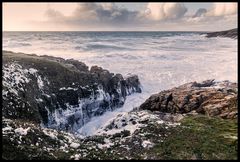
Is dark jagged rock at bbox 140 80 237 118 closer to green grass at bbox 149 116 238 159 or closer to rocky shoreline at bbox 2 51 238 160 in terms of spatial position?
rocky shoreline at bbox 2 51 238 160

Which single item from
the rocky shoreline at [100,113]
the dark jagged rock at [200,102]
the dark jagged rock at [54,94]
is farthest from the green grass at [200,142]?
the dark jagged rock at [54,94]

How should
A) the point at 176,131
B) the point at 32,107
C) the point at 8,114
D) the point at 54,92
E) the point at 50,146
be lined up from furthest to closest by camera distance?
the point at 54,92
the point at 32,107
the point at 8,114
the point at 176,131
the point at 50,146

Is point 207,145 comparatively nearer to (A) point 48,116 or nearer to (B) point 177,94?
(B) point 177,94

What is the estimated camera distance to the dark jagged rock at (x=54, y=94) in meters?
28.7

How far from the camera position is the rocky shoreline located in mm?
20625

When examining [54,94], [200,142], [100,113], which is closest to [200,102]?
[200,142]

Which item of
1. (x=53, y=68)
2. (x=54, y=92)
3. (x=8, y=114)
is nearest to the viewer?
(x=8, y=114)

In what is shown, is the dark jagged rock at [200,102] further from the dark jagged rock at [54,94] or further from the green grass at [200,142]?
the dark jagged rock at [54,94]

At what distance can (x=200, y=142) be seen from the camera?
854 inches

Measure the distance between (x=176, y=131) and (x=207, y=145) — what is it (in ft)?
9.81

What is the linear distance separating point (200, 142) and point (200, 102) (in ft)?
31.2

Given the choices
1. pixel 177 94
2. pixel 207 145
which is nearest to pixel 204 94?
pixel 177 94

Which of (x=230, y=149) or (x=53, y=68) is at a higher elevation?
(x=53, y=68)

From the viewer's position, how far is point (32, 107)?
2917 cm
